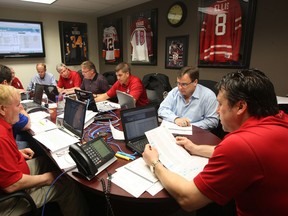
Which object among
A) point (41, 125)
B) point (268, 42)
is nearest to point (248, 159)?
point (41, 125)

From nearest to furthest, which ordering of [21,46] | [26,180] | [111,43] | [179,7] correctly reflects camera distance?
[26,180], [179,7], [21,46], [111,43]

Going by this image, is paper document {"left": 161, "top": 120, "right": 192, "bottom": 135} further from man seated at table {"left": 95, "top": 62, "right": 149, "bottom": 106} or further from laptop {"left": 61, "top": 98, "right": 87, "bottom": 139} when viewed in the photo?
man seated at table {"left": 95, "top": 62, "right": 149, "bottom": 106}

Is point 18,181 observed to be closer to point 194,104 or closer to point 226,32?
point 194,104

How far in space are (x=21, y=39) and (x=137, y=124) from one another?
414 centimetres

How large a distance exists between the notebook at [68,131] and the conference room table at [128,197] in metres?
0.30

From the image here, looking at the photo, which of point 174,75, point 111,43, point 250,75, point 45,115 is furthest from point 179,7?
point 250,75

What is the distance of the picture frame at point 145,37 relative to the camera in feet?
12.5

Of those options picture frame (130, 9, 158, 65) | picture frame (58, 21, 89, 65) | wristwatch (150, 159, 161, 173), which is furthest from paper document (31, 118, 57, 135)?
picture frame (58, 21, 89, 65)

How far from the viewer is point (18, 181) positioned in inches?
44.3

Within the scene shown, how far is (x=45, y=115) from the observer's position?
213cm

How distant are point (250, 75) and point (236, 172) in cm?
39

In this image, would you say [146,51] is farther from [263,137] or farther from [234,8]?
[263,137]

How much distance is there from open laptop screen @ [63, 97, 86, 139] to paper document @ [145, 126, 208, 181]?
21.7 inches

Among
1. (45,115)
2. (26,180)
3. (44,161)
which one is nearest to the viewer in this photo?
(26,180)
